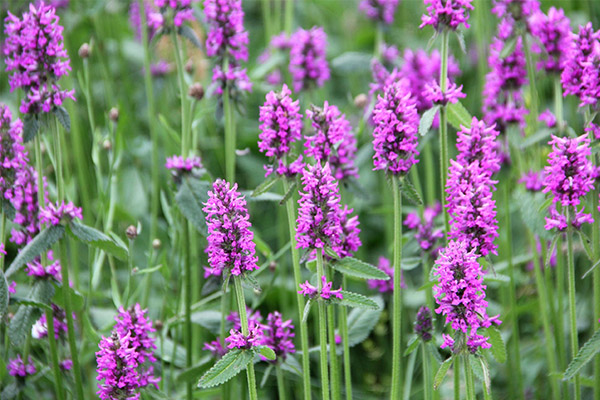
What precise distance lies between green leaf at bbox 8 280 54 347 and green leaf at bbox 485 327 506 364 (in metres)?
1.46

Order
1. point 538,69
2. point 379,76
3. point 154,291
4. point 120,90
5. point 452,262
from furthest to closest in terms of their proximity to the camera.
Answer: point 120,90, point 154,291, point 538,69, point 379,76, point 452,262

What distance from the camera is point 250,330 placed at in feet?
7.20

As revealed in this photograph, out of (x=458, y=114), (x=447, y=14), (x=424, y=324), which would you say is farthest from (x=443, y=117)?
(x=424, y=324)

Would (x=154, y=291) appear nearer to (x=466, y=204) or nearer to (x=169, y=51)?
(x=169, y=51)

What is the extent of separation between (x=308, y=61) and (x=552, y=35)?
110 centimetres

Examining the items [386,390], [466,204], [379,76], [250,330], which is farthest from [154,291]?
[466,204]

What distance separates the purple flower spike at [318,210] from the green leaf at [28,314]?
1012 mm

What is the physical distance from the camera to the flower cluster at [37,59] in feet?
8.10

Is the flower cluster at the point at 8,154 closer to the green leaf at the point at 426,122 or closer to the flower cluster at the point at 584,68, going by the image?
the green leaf at the point at 426,122

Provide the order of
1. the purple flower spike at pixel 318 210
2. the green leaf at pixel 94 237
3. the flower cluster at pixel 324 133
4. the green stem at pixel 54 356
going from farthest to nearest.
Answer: the green stem at pixel 54 356
the green leaf at pixel 94 237
the flower cluster at pixel 324 133
the purple flower spike at pixel 318 210

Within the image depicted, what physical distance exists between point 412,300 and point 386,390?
1.54 ft

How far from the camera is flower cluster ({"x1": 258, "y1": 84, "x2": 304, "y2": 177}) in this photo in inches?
→ 89.4

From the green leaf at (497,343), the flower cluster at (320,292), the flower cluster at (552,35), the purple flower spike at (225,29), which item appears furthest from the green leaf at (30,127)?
the flower cluster at (552,35)

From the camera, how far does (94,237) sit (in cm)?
254
